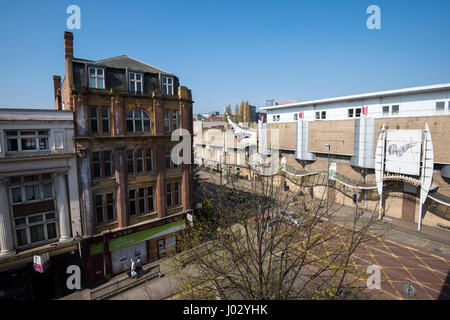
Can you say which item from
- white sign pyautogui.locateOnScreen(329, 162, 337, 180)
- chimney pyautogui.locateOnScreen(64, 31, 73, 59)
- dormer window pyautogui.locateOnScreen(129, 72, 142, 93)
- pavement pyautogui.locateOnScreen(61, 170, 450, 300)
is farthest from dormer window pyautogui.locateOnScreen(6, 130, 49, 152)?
white sign pyautogui.locateOnScreen(329, 162, 337, 180)

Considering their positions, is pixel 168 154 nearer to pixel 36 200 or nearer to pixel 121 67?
pixel 121 67

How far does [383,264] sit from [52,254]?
2373 centimetres

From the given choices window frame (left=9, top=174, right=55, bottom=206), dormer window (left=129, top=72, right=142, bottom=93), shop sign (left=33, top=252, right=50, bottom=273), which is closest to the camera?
shop sign (left=33, top=252, right=50, bottom=273)

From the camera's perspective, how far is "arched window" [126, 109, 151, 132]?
62.4 feet

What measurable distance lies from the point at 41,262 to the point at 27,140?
7501 millimetres

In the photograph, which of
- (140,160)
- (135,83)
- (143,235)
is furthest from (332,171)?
(135,83)

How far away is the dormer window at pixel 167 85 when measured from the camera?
69.1ft

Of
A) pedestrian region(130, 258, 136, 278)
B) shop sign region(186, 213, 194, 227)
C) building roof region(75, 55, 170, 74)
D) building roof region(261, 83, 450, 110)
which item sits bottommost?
pedestrian region(130, 258, 136, 278)

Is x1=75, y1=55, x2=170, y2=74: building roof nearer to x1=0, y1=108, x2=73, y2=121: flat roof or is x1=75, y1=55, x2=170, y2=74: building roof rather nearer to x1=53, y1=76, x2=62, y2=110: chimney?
x1=0, y1=108, x2=73, y2=121: flat roof

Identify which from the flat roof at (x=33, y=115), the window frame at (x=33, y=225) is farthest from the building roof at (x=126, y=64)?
the window frame at (x=33, y=225)

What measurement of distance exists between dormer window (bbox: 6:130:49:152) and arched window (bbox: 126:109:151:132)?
17.6 ft

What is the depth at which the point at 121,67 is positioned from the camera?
1922cm

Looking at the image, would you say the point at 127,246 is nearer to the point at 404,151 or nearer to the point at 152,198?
the point at 152,198
